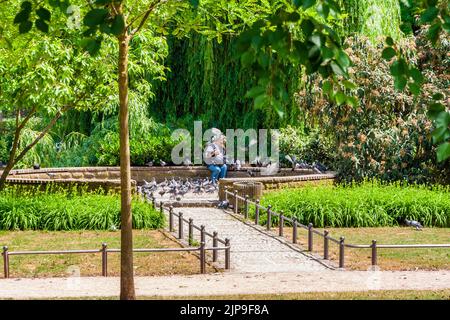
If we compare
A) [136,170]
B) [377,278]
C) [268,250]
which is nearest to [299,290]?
[377,278]

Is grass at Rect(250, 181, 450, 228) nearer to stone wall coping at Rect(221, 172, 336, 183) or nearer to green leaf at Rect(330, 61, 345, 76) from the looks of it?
stone wall coping at Rect(221, 172, 336, 183)

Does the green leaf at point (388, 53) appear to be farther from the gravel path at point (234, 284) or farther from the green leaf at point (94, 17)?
the gravel path at point (234, 284)

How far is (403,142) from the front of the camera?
2414 centimetres

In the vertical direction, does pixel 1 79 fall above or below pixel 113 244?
above

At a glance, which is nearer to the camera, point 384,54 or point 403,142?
point 384,54

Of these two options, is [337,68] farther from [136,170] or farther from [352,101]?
[136,170]

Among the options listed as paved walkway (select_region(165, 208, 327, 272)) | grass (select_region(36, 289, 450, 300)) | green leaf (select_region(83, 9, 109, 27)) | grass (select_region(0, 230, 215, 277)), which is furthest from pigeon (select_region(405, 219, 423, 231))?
green leaf (select_region(83, 9, 109, 27))

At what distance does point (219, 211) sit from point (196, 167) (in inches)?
293

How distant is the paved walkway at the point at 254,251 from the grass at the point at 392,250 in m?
0.51

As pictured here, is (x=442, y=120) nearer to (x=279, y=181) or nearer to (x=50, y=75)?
(x=50, y=75)

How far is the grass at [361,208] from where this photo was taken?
18.8 metres

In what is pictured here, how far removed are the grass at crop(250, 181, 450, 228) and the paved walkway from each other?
1.04 meters

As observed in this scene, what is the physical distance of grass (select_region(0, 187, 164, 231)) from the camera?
17797mm

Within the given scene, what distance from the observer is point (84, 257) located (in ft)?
47.9
